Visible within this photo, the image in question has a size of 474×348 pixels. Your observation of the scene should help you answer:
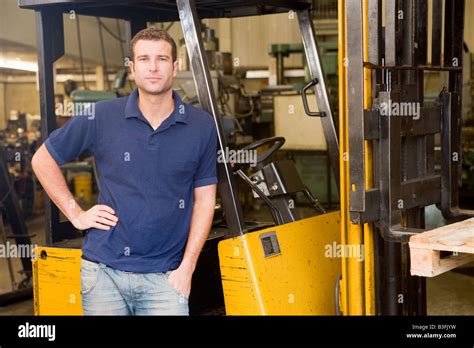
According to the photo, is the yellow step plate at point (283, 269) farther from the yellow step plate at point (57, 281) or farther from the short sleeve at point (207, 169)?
the yellow step plate at point (57, 281)

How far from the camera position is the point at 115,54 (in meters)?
14.8

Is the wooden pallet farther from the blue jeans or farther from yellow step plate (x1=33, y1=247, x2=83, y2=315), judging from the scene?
yellow step plate (x1=33, y1=247, x2=83, y2=315)

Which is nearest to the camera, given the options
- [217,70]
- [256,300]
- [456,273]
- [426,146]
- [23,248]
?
[256,300]

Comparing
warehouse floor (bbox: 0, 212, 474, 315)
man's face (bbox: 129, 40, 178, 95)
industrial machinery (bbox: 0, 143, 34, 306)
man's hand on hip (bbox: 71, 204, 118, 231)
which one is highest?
man's face (bbox: 129, 40, 178, 95)

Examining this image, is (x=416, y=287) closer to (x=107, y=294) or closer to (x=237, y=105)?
(x=107, y=294)

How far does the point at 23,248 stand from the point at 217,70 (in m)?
4.36

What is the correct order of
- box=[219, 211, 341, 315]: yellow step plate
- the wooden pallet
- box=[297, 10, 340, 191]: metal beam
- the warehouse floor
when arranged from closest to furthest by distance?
the wooden pallet < box=[219, 211, 341, 315]: yellow step plate < box=[297, 10, 340, 191]: metal beam < the warehouse floor

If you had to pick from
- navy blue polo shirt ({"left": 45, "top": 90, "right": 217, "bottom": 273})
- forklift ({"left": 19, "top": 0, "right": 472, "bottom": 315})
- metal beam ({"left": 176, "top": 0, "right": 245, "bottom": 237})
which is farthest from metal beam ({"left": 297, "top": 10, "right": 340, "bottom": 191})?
navy blue polo shirt ({"left": 45, "top": 90, "right": 217, "bottom": 273})

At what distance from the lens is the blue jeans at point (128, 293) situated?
3.09 m

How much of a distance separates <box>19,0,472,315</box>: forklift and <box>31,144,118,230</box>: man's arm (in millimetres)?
498

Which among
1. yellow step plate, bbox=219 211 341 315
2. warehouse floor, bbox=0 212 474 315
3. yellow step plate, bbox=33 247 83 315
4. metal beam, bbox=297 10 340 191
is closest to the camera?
yellow step plate, bbox=219 211 341 315

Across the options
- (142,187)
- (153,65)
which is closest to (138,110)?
(153,65)

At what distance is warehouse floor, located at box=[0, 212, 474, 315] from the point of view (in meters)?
5.82

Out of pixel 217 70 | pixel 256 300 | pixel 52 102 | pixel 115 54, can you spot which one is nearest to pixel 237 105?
pixel 217 70
